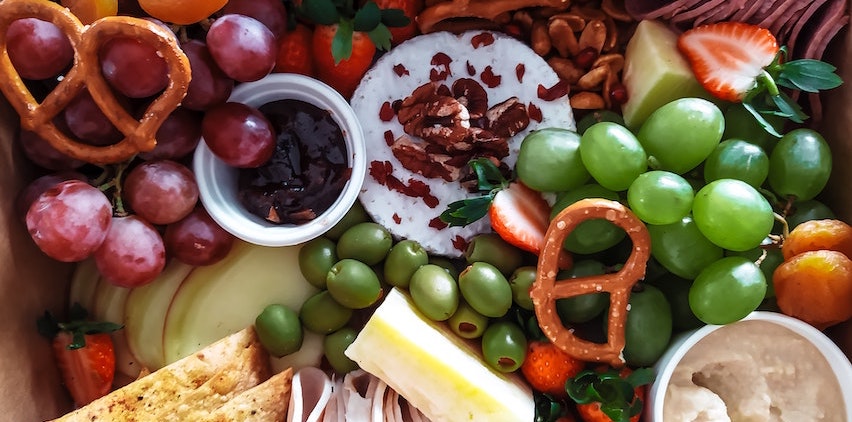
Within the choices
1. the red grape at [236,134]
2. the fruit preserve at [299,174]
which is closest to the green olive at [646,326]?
the fruit preserve at [299,174]

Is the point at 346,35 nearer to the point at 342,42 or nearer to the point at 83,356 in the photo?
the point at 342,42

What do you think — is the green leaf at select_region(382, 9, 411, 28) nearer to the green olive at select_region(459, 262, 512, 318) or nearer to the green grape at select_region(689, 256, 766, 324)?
the green olive at select_region(459, 262, 512, 318)

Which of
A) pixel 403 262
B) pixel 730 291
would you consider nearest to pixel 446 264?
pixel 403 262

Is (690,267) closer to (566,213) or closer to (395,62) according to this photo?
(566,213)

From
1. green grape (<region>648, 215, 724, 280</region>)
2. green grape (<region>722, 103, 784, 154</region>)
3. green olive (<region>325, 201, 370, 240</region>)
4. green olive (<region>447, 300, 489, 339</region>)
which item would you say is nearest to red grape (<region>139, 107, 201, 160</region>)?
green olive (<region>325, 201, 370, 240</region>)

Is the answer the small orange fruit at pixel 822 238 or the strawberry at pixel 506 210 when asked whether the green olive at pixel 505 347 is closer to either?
the strawberry at pixel 506 210

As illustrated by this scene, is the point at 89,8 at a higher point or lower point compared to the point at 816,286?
higher
